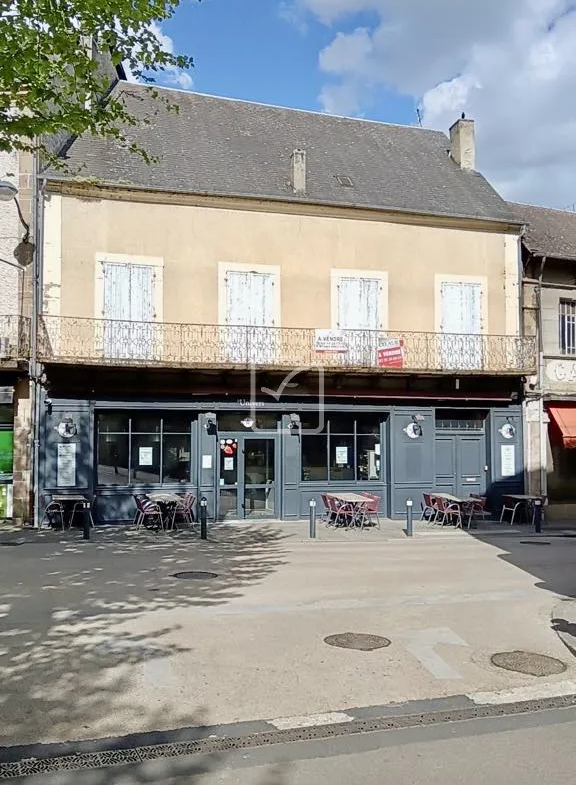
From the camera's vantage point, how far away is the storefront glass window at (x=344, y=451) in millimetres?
18969

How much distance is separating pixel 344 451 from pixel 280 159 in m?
7.76

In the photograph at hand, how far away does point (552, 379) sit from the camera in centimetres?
2012

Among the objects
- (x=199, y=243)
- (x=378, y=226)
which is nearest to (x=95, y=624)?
(x=199, y=243)

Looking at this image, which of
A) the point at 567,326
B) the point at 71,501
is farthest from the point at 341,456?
the point at 567,326

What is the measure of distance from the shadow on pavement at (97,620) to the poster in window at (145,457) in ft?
8.17

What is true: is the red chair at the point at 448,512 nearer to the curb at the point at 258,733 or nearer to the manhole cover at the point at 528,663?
the manhole cover at the point at 528,663

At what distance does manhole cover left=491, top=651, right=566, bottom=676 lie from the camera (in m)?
6.93

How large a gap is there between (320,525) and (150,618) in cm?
944

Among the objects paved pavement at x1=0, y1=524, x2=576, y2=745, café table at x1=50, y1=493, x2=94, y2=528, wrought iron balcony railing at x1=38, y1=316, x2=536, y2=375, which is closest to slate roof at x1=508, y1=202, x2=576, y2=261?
wrought iron balcony railing at x1=38, y1=316, x2=536, y2=375

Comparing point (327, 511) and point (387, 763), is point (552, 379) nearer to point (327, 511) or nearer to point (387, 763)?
point (327, 511)

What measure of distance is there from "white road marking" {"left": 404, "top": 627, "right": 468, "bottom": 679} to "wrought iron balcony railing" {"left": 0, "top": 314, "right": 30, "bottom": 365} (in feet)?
36.9

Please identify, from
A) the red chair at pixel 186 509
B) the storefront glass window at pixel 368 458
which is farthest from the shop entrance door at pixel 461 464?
the red chair at pixel 186 509

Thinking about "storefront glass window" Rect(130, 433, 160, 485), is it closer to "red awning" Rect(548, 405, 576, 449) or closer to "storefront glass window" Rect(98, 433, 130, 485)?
"storefront glass window" Rect(98, 433, 130, 485)

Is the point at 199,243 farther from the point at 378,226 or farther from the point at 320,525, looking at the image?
the point at 320,525
